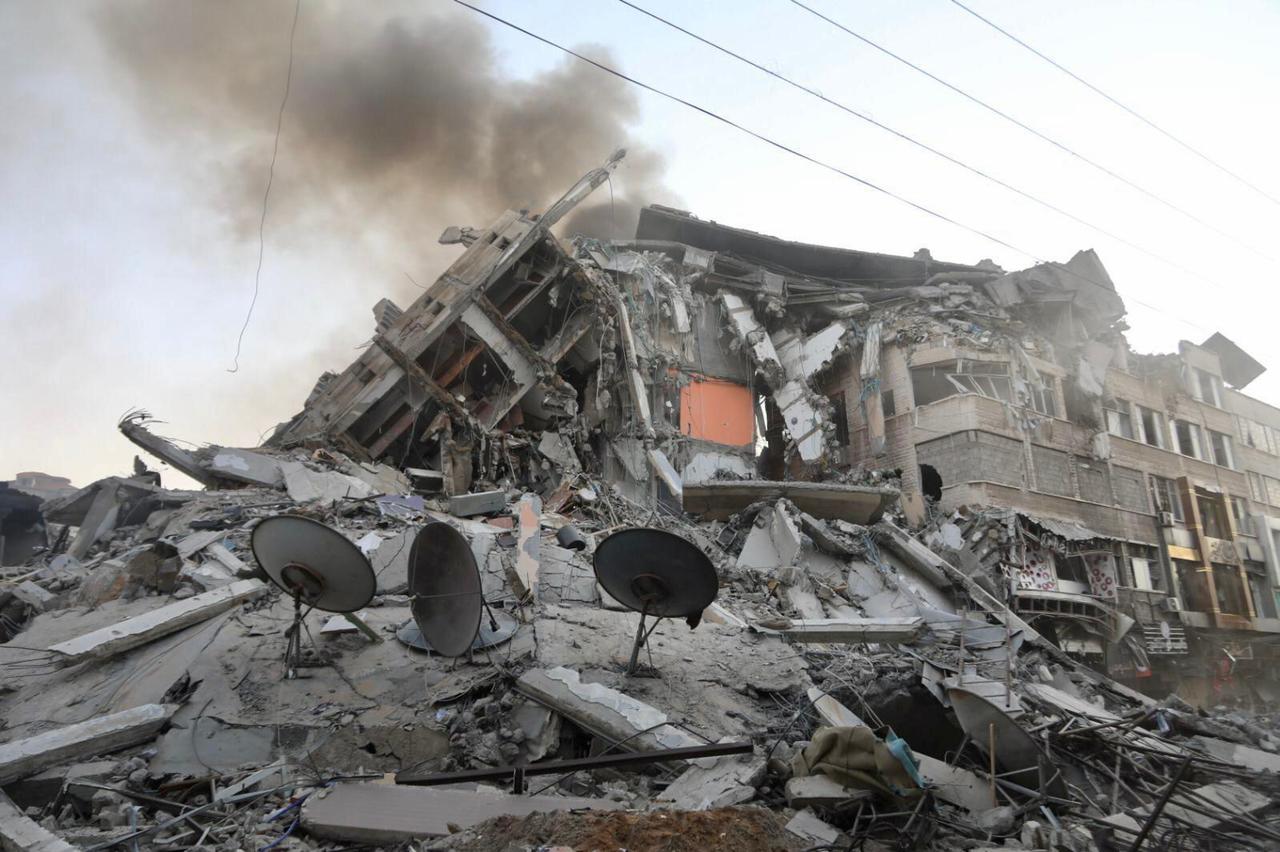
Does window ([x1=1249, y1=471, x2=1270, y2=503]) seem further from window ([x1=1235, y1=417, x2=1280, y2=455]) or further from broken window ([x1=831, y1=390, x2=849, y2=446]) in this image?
broken window ([x1=831, y1=390, x2=849, y2=446])

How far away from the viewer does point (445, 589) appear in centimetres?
600

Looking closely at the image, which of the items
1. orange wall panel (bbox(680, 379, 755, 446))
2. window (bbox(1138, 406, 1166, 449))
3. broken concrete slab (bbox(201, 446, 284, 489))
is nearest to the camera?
broken concrete slab (bbox(201, 446, 284, 489))

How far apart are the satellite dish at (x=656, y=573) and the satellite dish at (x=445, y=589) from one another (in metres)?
1.11

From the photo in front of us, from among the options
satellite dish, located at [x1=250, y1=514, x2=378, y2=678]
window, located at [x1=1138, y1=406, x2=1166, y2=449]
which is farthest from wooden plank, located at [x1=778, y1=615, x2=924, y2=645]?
window, located at [x1=1138, y1=406, x2=1166, y2=449]

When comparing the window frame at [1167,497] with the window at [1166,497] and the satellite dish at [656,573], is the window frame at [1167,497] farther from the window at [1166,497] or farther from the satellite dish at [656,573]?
the satellite dish at [656,573]

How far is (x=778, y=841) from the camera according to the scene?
3529mm

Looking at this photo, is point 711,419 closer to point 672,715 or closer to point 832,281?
point 832,281

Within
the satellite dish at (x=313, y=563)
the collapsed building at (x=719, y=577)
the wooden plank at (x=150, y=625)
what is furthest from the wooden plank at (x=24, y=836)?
the wooden plank at (x=150, y=625)

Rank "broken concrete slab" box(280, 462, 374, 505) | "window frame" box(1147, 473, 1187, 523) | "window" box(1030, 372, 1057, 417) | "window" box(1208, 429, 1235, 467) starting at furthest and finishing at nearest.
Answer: "window" box(1208, 429, 1235, 467) < "window frame" box(1147, 473, 1187, 523) < "window" box(1030, 372, 1057, 417) < "broken concrete slab" box(280, 462, 374, 505)

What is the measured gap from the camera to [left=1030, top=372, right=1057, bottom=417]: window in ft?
63.2

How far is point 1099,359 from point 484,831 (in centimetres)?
2402

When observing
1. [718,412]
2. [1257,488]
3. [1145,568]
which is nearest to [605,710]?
[718,412]

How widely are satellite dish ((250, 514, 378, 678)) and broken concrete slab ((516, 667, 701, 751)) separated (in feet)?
5.09

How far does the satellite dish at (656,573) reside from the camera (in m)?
5.50
